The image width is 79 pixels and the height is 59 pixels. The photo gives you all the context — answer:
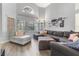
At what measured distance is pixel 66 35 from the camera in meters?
2.81

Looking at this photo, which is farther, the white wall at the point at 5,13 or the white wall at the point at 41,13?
the white wall at the point at 41,13

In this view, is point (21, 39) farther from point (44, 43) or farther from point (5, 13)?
point (5, 13)

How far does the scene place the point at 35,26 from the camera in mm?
2850

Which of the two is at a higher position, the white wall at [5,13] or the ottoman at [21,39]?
the white wall at [5,13]

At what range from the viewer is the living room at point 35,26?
8.94 feet

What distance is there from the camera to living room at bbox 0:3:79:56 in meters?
2.72

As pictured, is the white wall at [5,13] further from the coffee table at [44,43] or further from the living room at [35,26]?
the coffee table at [44,43]

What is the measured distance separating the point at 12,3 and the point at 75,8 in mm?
1347

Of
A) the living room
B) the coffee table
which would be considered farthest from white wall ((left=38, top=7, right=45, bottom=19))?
the coffee table

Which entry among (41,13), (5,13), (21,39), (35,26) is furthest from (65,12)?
(5,13)

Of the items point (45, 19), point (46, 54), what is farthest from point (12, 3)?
point (46, 54)

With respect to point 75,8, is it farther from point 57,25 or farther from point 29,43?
point 29,43

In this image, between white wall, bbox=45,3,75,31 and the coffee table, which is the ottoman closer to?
the coffee table

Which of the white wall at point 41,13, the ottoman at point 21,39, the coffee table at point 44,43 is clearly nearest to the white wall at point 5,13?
the ottoman at point 21,39
